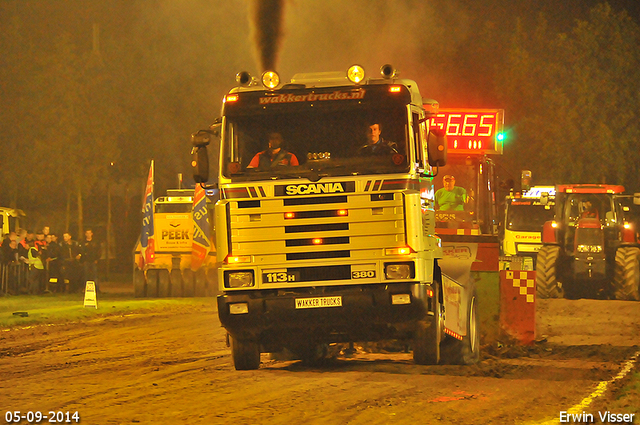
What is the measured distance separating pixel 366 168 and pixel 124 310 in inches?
579

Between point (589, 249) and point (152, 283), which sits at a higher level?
point (589, 249)

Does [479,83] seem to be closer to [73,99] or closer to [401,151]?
[73,99]

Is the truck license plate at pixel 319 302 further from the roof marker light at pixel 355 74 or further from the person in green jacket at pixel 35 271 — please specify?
the person in green jacket at pixel 35 271

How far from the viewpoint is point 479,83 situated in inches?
1721

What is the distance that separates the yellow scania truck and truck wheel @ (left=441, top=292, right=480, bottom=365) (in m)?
1.67

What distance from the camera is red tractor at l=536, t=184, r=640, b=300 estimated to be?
26.4m

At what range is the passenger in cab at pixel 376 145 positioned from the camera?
11.1 meters

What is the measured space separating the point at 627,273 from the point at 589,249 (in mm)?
1181

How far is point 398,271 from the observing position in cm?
1088

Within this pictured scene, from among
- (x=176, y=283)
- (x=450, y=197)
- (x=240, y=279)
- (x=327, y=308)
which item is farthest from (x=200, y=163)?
(x=176, y=283)

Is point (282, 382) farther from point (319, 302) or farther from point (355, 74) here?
point (355, 74)

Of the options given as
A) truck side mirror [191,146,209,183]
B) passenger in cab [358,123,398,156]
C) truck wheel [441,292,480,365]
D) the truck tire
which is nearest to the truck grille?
passenger in cab [358,123,398,156]

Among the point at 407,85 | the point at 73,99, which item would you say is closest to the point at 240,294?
the point at 407,85

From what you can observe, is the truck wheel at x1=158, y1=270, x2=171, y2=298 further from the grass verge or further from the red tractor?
the red tractor
